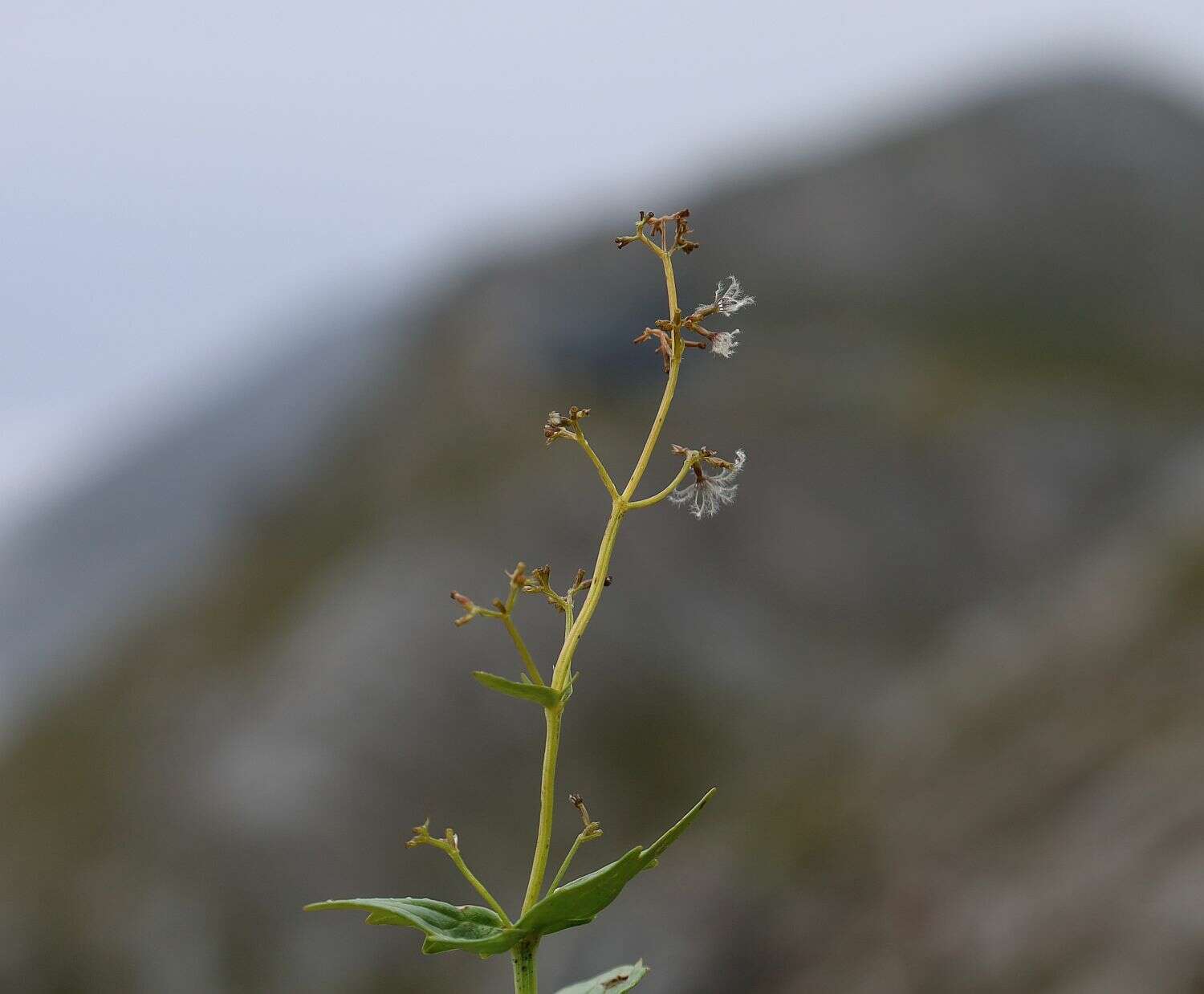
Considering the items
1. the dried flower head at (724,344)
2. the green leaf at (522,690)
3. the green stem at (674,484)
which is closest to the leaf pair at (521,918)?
the green leaf at (522,690)

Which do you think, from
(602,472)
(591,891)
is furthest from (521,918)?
(602,472)

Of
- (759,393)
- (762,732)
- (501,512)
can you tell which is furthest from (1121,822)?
(759,393)

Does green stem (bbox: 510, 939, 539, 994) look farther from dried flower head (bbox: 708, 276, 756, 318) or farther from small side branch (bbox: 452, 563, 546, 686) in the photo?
dried flower head (bbox: 708, 276, 756, 318)

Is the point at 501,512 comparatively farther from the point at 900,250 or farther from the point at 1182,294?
the point at 1182,294

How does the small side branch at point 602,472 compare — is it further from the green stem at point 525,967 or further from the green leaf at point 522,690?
the green stem at point 525,967

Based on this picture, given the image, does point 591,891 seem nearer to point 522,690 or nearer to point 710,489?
point 522,690

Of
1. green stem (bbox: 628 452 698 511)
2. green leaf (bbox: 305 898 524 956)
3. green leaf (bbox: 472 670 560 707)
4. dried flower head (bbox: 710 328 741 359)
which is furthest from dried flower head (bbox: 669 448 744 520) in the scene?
green leaf (bbox: 305 898 524 956)
